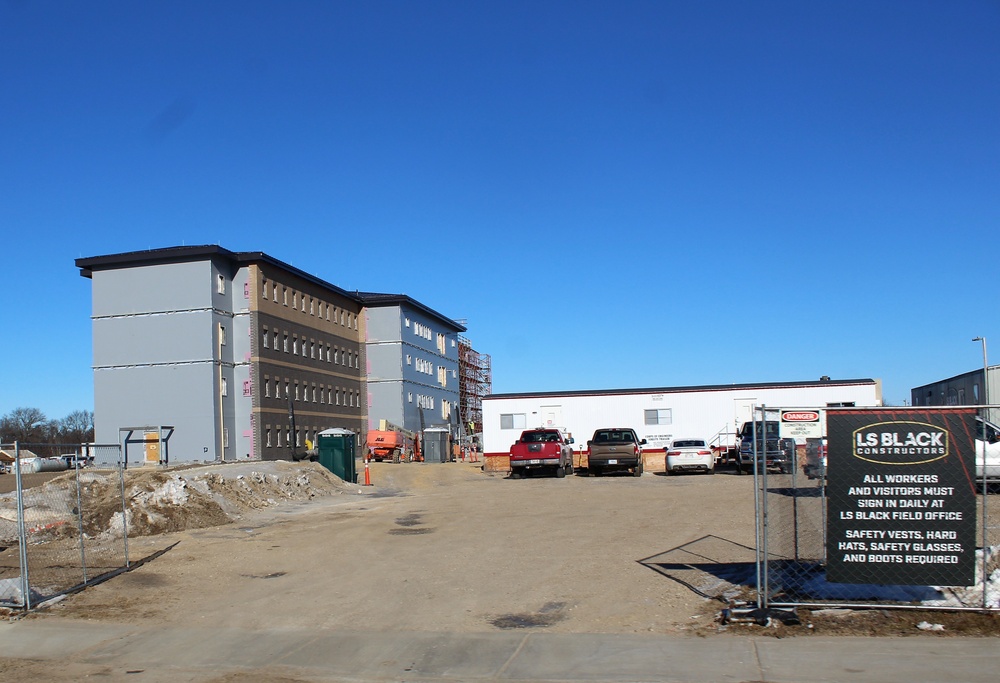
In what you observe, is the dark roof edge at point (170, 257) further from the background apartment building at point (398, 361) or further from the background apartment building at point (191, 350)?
the background apartment building at point (398, 361)

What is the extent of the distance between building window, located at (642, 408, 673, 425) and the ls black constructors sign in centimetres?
3501

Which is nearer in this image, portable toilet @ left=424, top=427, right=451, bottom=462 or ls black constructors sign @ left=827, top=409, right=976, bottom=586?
ls black constructors sign @ left=827, top=409, right=976, bottom=586

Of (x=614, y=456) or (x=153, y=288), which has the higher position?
(x=153, y=288)

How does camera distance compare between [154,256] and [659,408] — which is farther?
[154,256]

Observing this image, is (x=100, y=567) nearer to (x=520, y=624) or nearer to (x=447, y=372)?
(x=520, y=624)

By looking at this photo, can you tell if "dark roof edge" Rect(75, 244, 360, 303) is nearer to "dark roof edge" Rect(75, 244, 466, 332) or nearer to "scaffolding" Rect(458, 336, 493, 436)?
"dark roof edge" Rect(75, 244, 466, 332)

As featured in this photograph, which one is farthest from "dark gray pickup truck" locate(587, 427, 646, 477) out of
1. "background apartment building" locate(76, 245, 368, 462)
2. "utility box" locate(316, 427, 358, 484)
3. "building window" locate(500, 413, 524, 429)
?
"background apartment building" locate(76, 245, 368, 462)

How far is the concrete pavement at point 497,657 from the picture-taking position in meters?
7.65

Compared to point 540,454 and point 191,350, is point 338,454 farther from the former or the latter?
point 191,350

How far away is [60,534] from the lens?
57.1 ft

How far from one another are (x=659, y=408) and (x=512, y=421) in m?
7.29

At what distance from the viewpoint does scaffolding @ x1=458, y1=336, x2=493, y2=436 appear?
11588 centimetres

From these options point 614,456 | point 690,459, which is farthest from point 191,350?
point 690,459

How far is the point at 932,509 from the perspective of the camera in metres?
8.68
